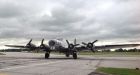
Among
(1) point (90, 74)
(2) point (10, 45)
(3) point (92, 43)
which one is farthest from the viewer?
(2) point (10, 45)

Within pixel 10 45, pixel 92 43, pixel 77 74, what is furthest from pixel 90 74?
pixel 10 45

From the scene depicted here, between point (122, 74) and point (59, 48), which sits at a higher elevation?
point (59, 48)

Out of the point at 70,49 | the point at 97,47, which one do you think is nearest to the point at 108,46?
the point at 97,47

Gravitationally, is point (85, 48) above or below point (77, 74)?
above

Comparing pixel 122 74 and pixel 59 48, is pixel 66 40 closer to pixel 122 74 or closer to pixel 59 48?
pixel 59 48

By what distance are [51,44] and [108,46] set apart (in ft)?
36.4

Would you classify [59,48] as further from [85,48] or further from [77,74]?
[77,74]

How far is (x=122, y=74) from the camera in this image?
1662 cm

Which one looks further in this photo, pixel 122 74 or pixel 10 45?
pixel 10 45

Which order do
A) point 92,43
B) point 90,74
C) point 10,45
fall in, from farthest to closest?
point 10,45 → point 92,43 → point 90,74

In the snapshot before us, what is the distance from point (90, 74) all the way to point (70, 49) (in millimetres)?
30107

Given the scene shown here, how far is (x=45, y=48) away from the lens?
46125 millimetres

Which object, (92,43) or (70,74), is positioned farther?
(92,43)

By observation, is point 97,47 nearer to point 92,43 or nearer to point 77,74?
point 92,43
